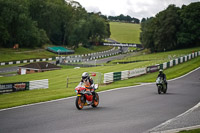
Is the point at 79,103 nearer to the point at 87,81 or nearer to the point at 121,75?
the point at 87,81

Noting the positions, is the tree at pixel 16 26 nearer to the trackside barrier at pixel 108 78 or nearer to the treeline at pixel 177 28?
the treeline at pixel 177 28

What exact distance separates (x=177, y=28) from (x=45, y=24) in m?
50.3

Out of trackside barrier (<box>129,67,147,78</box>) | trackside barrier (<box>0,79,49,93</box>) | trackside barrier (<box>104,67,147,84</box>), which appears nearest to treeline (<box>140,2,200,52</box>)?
trackside barrier (<box>129,67,147,78</box>)

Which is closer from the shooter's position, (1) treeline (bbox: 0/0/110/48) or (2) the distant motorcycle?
(2) the distant motorcycle

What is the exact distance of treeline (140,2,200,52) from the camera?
93.8 metres

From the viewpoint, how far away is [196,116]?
1173cm

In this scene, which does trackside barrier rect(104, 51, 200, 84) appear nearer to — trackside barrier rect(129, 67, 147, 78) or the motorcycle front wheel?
trackside barrier rect(129, 67, 147, 78)

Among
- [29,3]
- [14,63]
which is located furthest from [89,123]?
[29,3]

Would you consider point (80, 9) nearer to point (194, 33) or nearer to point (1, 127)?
point (194, 33)

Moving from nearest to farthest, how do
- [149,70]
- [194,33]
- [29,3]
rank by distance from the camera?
[149,70] → [194,33] → [29,3]

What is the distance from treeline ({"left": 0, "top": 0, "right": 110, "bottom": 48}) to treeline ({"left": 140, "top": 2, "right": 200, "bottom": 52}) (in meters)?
33.3

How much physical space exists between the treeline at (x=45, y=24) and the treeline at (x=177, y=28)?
33.3 metres

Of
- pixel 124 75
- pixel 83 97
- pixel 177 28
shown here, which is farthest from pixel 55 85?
pixel 177 28

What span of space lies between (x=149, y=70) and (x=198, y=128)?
33786 mm
